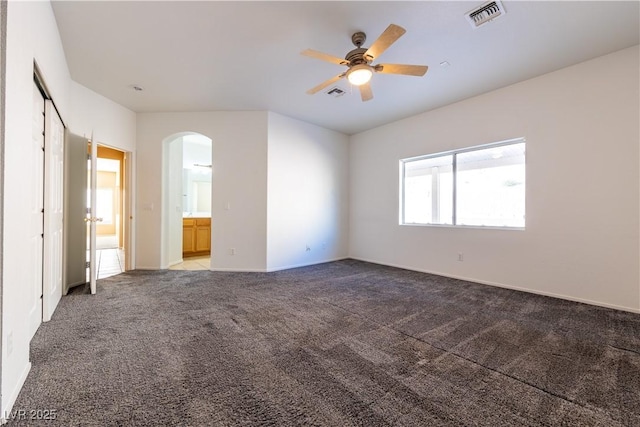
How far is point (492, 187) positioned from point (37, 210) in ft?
17.9

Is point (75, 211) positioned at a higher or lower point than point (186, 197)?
lower

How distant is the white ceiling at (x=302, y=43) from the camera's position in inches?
92.5

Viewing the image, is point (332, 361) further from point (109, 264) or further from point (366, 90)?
point (109, 264)

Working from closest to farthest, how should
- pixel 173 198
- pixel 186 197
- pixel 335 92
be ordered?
1. pixel 335 92
2. pixel 173 198
3. pixel 186 197

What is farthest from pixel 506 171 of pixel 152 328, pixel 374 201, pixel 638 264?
pixel 152 328

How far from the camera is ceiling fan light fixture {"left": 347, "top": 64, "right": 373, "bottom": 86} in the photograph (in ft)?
8.32

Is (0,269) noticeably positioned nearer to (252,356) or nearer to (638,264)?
(252,356)

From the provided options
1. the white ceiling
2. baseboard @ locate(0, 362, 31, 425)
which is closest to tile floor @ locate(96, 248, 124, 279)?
the white ceiling

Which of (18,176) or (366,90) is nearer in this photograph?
(18,176)

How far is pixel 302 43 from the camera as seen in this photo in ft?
9.20

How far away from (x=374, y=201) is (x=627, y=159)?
354cm

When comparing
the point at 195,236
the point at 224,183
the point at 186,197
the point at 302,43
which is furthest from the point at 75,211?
the point at 186,197

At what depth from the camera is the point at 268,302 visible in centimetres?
314

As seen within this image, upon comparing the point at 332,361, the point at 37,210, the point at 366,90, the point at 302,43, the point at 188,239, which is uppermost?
the point at 302,43
